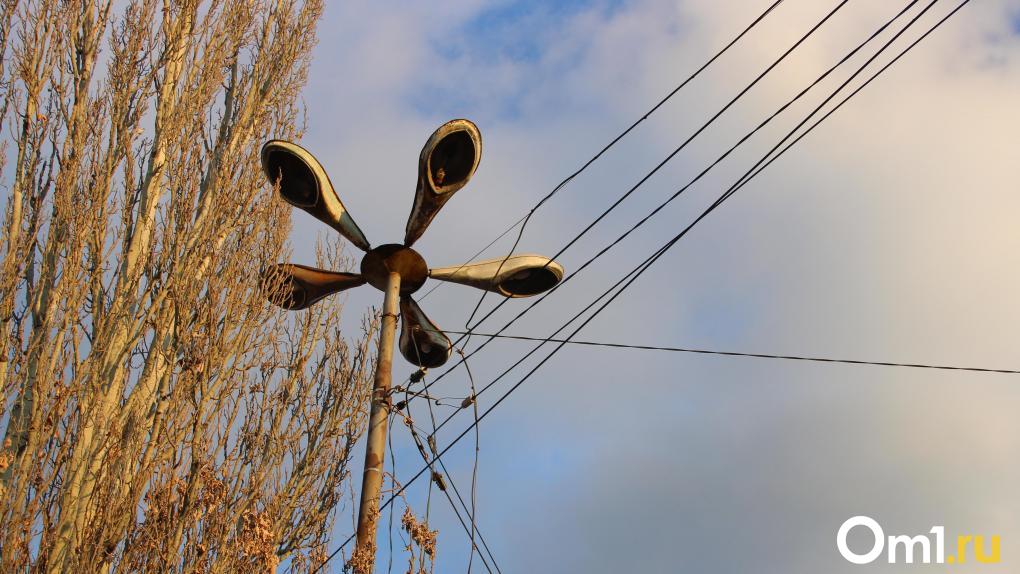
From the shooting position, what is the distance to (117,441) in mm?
5863

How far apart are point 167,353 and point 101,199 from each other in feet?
7.92

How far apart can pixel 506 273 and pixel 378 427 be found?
1.08 meters

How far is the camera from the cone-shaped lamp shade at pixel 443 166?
5070mm

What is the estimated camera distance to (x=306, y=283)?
5.55 m

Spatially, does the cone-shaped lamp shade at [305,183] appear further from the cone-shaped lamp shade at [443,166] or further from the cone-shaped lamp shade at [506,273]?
the cone-shaped lamp shade at [506,273]

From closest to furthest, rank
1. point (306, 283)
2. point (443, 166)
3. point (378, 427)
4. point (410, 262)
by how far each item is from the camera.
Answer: point (378, 427) < point (443, 166) < point (410, 262) < point (306, 283)

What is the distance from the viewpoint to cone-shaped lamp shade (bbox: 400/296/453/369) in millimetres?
5344

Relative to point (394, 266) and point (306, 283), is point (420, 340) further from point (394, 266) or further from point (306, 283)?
point (306, 283)

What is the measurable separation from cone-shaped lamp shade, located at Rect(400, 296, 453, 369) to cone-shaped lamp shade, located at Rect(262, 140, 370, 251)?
16.5 inches

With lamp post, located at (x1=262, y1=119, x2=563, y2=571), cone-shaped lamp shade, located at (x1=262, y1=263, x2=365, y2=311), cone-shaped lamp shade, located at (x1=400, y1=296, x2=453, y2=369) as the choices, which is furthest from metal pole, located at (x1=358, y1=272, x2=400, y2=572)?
cone-shaped lamp shade, located at (x1=262, y1=263, x2=365, y2=311)

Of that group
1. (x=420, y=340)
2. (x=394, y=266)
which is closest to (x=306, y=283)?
(x=394, y=266)

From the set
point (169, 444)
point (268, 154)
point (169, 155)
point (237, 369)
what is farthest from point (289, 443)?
point (169, 155)

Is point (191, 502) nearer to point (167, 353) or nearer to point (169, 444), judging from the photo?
point (169, 444)

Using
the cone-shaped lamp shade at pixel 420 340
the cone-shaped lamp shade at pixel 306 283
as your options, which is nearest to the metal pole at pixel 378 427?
the cone-shaped lamp shade at pixel 420 340
